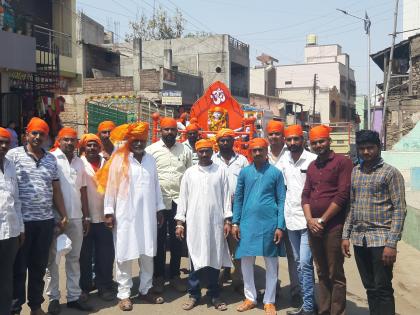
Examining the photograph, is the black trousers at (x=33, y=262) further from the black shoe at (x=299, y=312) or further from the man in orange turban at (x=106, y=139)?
Result: the black shoe at (x=299, y=312)

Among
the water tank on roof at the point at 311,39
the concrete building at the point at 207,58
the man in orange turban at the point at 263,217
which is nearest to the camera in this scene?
the man in orange turban at the point at 263,217

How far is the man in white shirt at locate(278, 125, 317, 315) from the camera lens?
4.68 meters

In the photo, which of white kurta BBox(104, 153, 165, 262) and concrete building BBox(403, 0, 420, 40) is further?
concrete building BBox(403, 0, 420, 40)

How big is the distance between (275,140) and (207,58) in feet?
86.2

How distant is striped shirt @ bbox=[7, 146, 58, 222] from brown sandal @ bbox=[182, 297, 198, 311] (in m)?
1.64

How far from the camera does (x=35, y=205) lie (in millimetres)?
4359

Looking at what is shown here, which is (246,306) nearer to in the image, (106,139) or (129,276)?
(129,276)

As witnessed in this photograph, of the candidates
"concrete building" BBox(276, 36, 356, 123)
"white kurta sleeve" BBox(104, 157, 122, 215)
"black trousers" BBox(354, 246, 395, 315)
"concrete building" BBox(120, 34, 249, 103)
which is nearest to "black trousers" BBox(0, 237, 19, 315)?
"white kurta sleeve" BBox(104, 157, 122, 215)

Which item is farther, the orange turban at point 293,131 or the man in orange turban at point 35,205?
the orange turban at point 293,131

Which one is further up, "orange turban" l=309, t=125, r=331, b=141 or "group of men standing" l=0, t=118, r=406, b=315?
"orange turban" l=309, t=125, r=331, b=141

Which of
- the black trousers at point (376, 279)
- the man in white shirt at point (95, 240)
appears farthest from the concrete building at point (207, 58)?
the black trousers at point (376, 279)

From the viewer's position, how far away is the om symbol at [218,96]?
30.0 ft

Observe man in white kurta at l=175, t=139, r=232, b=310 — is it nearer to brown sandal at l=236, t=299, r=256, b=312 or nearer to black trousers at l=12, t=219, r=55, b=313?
brown sandal at l=236, t=299, r=256, b=312

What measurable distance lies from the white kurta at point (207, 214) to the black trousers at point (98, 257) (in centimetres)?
87
